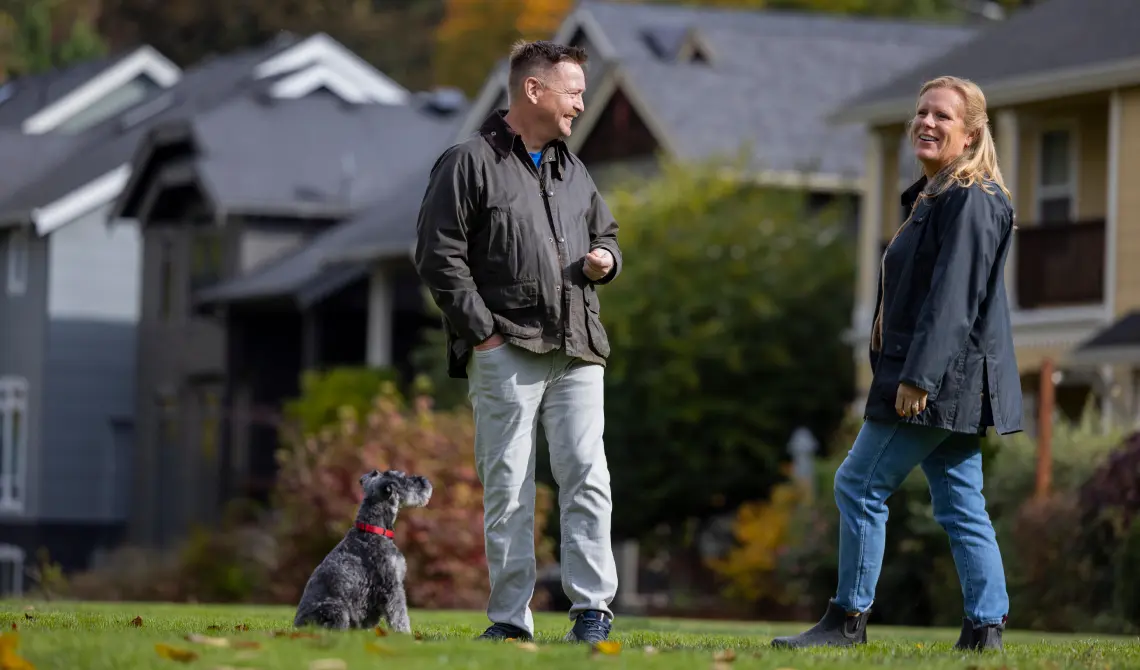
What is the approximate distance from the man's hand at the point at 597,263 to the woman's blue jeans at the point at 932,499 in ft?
4.11

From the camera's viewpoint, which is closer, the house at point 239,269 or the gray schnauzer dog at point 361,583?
the gray schnauzer dog at point 361,583

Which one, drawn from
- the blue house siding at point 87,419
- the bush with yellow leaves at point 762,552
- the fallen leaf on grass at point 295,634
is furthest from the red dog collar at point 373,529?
the blue house siding at point 87,419

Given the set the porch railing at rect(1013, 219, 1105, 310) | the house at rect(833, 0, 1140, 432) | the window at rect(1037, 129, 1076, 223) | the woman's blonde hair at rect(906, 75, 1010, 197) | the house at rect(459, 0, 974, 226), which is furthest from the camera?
the house at rect(459, 0, 974, 226)

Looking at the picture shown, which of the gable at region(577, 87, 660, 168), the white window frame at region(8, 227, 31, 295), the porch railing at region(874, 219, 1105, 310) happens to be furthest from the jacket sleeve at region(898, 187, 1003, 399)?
the white window frame at region(8, 227, 31, 295)

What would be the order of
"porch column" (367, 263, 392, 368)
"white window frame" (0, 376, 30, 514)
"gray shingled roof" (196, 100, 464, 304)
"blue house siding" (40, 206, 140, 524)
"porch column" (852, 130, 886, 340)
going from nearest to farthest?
"porch column" (852, 130, 886, 340), "gray shingled roof" (196, 100, 464, 304), "porch column" (367, 263, 392, 368), "blue house siding" (40, 206, 140, 524), "white window frame" (0, 376, 30, 514)

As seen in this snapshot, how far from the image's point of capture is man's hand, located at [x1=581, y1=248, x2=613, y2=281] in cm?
884

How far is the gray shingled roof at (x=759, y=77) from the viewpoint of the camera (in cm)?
3291

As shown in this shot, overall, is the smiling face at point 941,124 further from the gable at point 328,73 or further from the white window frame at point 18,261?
the white window frame at point 18,261

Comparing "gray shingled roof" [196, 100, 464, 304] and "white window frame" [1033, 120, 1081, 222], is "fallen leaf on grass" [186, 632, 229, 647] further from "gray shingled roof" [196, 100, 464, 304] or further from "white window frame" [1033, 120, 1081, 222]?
"gray shingled roof" [196, 100, 464, 304]

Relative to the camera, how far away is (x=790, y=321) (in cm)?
3112

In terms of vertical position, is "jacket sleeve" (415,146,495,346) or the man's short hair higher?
the man's short hair

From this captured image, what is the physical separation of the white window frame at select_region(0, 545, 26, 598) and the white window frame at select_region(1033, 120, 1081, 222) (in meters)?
23.1

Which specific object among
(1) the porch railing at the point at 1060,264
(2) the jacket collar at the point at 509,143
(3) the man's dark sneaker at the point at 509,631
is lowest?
(3) the man's dark sneaker at the point at 509,631

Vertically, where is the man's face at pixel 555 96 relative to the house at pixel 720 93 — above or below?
below
